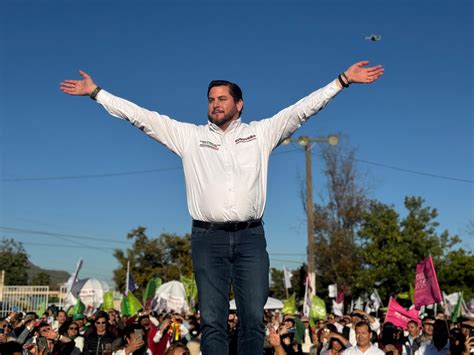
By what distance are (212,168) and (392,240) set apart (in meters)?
30.3

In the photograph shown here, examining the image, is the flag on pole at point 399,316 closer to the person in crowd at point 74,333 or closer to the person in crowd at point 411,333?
the person in crowd at point 411,333

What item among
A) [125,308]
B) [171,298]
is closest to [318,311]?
[125,308]

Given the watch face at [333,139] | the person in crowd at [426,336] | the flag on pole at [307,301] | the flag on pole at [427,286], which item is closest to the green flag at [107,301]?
the flag on pole at [307,301]

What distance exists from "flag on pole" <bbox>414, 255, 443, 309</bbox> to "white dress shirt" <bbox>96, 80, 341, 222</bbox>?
10438mm

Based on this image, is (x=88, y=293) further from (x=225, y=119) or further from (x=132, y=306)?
(x=225, y=119)

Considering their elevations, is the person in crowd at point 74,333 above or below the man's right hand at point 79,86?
below

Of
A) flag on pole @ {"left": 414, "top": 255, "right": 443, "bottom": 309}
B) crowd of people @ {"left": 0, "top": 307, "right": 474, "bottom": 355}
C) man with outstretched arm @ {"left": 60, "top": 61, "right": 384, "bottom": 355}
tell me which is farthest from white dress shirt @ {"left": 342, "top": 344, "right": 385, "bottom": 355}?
man with outstretched arm @ {"left": 60, "top": 61, "right": 384, "bottom": 355}

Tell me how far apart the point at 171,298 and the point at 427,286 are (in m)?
15.1

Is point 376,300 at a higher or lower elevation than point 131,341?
higher

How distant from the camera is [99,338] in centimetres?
1006

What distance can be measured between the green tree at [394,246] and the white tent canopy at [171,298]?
403 inches

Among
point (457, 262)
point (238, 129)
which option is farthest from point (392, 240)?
point (238, 129)

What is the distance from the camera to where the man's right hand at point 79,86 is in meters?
4.21

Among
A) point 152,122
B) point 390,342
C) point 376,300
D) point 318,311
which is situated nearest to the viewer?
point 152,122
